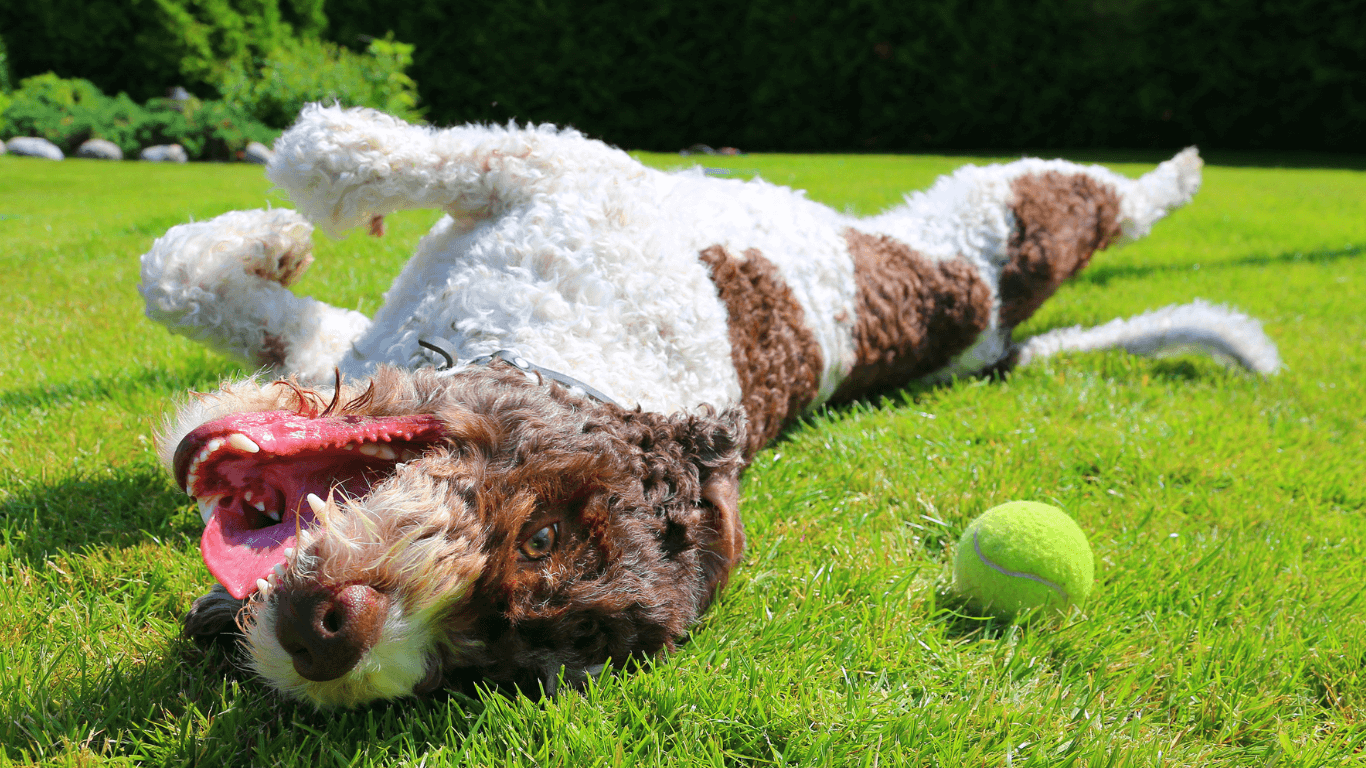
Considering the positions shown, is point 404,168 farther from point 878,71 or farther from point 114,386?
point 878,71

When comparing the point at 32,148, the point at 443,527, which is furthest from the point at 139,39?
the point at 443,527

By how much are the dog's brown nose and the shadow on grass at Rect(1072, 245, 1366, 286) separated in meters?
4.89

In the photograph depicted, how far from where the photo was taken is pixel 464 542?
131 centimetres

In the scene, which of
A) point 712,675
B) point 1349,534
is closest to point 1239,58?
point 1349,534

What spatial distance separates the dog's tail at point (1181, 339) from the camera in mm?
3691

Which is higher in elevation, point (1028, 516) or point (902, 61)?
point (902, 61)

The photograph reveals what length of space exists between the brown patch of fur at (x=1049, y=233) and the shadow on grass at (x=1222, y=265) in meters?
1.41

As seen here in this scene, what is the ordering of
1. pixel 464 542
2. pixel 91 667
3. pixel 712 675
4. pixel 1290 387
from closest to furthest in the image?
1. pixel 464 542
2. pixel 91 667
3. pixel 712 675
4. pixel 1290 387

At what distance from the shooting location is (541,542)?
1457 mm

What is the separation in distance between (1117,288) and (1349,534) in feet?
9.58

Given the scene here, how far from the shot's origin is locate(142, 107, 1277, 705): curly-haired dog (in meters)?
1.29

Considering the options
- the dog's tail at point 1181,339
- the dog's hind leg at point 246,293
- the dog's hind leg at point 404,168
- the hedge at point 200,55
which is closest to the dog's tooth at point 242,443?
the dog's hind leg at point 246,293

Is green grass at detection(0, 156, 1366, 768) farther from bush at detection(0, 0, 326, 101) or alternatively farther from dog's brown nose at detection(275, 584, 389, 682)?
bush at detection(0, 0, 326, 101)

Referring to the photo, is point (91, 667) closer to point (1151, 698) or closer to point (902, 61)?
point (1151, 698)
